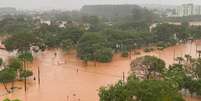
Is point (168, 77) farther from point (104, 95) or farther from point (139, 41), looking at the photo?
point (139, 41)

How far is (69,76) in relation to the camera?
19.7 metres

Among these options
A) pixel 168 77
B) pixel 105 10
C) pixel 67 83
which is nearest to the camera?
pixel 168 77

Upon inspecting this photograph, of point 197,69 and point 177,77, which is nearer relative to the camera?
point 177,77

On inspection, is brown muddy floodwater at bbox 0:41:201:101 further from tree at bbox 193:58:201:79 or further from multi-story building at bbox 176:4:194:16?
multi-story building at bbox 176:4:194:16

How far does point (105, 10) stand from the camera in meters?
83.7

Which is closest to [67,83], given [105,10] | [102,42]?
[102,42]

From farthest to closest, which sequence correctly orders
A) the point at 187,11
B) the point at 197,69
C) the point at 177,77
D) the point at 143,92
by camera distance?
the point at 187,11
the point at 197,69
the point at 177,77
the point at 143,92

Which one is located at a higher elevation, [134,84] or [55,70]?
[134,84]

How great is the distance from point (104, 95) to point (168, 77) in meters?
3.32

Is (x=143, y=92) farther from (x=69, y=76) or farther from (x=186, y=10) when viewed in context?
(x=186, y=10)

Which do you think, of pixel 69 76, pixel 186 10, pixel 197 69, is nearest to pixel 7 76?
pixel 69 76

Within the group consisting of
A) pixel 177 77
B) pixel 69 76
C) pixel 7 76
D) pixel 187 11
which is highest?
pixel 187 11

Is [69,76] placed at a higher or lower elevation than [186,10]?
lower

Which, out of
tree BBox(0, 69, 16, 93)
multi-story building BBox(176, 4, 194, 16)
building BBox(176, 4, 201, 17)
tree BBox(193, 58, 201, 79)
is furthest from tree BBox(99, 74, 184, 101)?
multi-story building BBox(176, 4, 194, 16)
